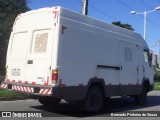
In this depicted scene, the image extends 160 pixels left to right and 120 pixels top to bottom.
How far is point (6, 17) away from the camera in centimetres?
3039

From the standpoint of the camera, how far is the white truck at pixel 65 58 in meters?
10.7

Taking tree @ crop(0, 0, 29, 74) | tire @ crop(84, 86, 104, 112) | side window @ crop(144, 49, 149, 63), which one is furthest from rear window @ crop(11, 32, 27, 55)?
tree @ crop(0, 0, 29, 74)

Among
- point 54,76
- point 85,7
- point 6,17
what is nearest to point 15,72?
point 54,76

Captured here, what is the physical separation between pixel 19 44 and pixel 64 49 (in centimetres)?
197

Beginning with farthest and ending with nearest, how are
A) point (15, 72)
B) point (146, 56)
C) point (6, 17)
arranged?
1. point (6, 17)
2. point (146, 56)
3. point (15, 72)

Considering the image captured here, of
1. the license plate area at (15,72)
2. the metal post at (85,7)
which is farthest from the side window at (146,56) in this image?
the license plate area at (15,72)

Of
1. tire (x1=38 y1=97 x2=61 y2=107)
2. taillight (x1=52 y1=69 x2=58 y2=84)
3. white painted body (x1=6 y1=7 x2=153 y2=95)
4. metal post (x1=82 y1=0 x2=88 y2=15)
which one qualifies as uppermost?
metal post (x1=82 y1=0 x2=88 y2=15)

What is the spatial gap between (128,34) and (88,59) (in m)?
3.39

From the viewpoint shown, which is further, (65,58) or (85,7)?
(85,7)

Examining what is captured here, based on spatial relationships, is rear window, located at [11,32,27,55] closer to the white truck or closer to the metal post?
the white truck

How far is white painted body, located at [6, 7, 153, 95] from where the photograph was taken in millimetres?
10773

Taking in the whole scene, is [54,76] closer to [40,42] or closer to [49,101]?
[40,42]

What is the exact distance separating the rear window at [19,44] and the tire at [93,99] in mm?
2576

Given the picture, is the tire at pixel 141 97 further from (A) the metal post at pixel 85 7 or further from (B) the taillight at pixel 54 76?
(A) the metal post at pixel 85 7
